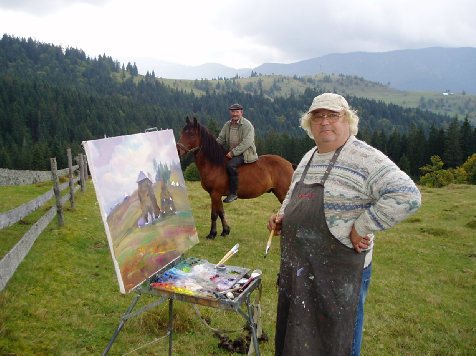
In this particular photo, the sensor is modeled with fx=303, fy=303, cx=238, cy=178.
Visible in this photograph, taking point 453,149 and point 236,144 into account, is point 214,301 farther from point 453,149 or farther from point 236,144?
point 453,149

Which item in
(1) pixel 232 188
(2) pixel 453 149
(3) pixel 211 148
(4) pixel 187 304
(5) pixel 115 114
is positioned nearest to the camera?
(4) pixel 187 304

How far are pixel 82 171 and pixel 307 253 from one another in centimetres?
1402

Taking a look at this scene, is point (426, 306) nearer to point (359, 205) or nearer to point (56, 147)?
point (359, 205)

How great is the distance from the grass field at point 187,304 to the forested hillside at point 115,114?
3.86m

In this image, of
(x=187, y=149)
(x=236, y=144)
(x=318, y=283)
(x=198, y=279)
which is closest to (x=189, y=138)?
(x=187, y=149)

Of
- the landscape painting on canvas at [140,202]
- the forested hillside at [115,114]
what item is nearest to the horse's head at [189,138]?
the landscape painting on canvas at [140,202]

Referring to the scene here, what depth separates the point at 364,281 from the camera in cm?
271

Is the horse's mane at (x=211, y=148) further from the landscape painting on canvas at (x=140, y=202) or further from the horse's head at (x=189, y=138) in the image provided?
the landscape painting on canvas at (x=140, y=202)

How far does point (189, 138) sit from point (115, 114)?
4516 inches

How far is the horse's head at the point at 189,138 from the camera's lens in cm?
778

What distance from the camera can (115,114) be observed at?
111500mm

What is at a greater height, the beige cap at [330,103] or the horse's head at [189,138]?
the beige cap at [330,103]

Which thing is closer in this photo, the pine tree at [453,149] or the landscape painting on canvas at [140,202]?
the landscape painting on canvas at [140,202]

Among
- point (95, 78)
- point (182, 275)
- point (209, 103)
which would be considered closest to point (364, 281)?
point (182, 275)
